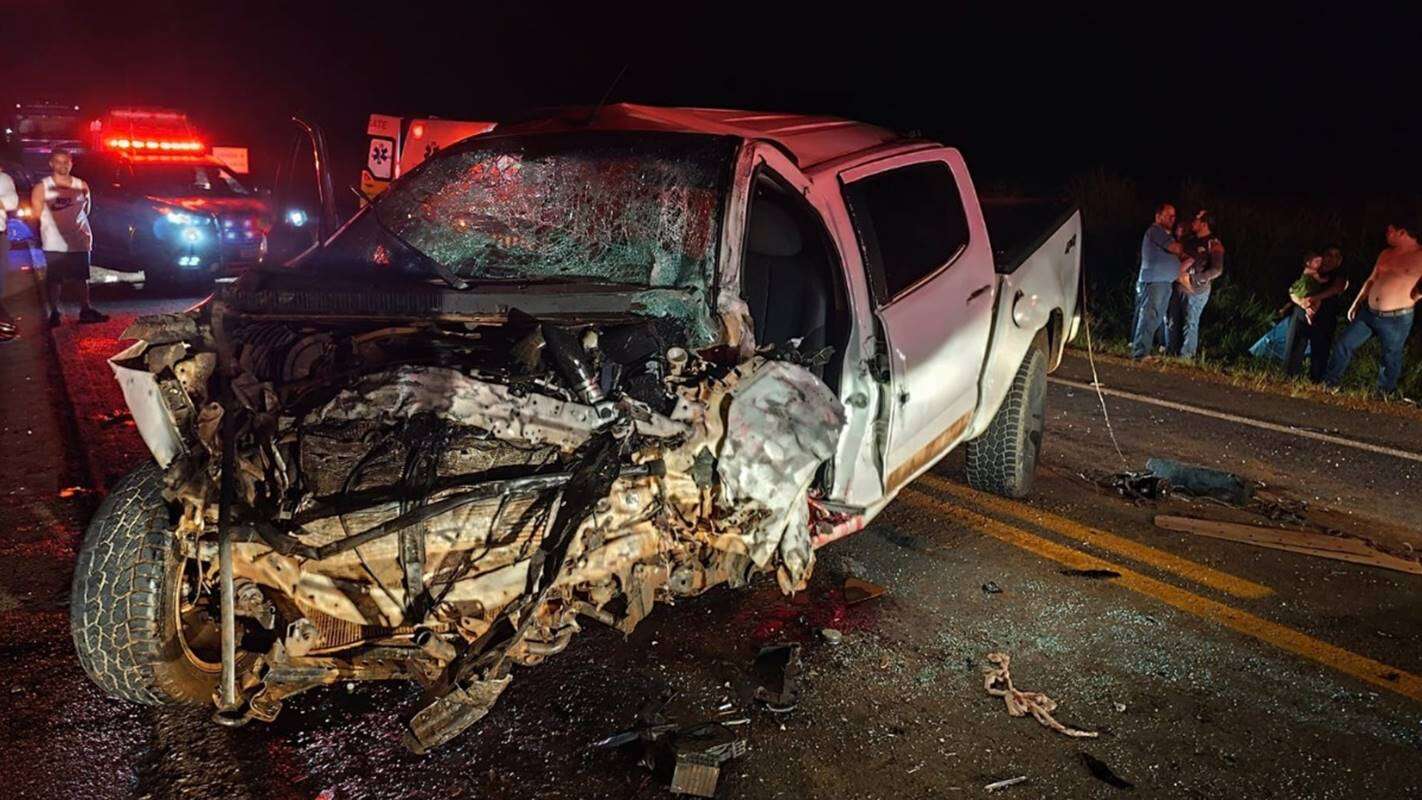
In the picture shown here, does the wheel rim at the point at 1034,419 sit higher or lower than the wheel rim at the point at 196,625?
higher

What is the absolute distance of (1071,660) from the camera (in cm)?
388

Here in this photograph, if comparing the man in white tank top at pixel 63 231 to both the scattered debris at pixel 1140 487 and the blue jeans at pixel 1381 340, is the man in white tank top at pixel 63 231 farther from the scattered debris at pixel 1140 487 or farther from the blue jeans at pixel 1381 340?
the blue jeans at pixel 1381 340

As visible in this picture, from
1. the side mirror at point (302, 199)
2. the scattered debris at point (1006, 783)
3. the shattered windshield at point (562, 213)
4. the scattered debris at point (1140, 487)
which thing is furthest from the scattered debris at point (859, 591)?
the side mirror at point (302, 199)

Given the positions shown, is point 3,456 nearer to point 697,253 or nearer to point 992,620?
point 697,253

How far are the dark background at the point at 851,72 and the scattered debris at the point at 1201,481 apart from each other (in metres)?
14.4

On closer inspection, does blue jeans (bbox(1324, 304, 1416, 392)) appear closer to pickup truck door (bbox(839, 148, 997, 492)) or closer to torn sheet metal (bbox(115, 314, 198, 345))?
pickup truck door (bbox(839, 148, 997, 492))

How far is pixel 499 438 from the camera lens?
3.05 m

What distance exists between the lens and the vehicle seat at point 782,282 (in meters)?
4.26

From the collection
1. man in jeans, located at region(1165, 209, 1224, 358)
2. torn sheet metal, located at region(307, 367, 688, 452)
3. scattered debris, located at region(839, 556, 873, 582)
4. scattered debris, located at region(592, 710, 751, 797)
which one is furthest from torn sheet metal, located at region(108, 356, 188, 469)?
man in jeans, located at region(1165, 209, 1224, 358)

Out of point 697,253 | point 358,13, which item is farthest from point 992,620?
point 358,13

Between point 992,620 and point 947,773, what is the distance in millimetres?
1118

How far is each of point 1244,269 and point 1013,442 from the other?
8329mm

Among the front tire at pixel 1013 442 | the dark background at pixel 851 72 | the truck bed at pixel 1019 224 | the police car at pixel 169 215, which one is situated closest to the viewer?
the truck bed at pixel 1019 224

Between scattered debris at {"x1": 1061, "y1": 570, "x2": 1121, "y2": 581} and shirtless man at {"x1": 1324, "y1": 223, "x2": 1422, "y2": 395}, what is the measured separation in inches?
200
